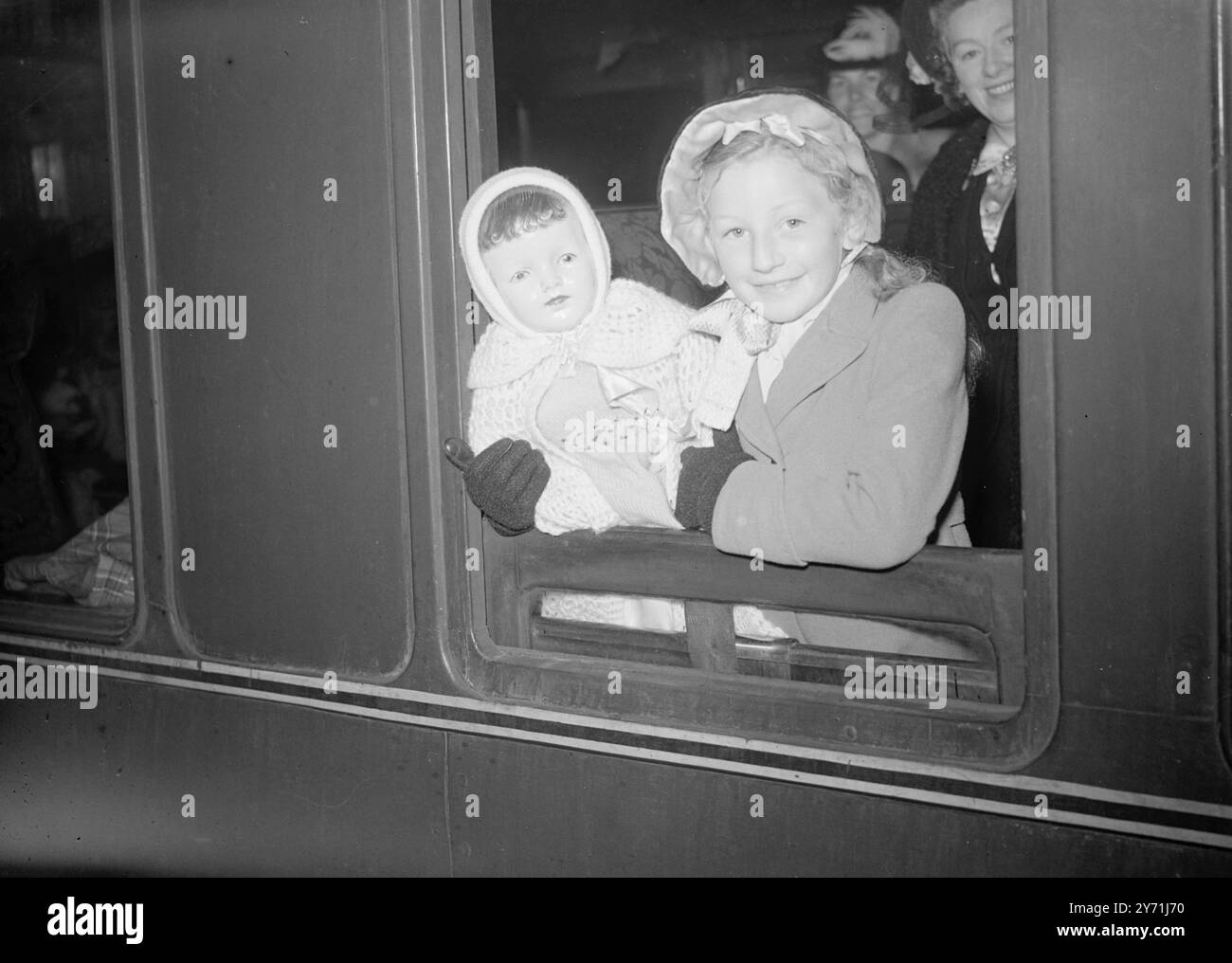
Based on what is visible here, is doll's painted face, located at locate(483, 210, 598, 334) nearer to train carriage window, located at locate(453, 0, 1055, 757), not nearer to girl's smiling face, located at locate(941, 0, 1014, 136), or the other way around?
train carriage window, located at locate(453, 0, 1055, 757)

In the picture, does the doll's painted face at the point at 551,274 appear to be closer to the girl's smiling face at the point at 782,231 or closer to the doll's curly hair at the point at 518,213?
the doll's curly hair at the point at 518,213

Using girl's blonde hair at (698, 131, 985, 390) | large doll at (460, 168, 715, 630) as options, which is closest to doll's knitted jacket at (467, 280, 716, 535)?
large doll at (460, 168, 715, 630)

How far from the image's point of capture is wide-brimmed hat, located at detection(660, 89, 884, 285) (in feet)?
5.86

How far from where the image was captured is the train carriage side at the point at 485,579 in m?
1.50

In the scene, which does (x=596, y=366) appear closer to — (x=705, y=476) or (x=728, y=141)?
(x=705, y=476)

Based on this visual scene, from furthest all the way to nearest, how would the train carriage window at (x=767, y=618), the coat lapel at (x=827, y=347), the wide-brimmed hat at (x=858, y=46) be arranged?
the wide-brimmed hat at (x=858, y=46) → the coat lapel at (x=827, y=347) → the train carriage window at (x=767, y=618)

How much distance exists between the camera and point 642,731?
1.96 metres

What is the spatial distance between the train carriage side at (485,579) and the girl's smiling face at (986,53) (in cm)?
38

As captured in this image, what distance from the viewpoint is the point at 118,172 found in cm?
246

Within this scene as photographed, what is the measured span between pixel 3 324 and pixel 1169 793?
267cm

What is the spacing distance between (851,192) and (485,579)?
3.06 ft

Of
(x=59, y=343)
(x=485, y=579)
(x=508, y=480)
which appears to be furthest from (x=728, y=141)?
(x=59, y=343)

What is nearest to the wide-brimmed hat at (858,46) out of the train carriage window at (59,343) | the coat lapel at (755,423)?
the coat lapel at (755,423)

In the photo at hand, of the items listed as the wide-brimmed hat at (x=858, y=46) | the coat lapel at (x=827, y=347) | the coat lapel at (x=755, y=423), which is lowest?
the coat lapel at (x=755, y=423)
